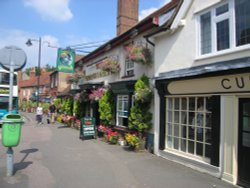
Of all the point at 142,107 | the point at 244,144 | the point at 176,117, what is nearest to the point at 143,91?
the point at 142,107

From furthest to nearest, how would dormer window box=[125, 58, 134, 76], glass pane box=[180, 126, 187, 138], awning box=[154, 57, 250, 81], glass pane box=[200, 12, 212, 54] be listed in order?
1. dormer window box=[125, 58, 134, 76]
2. glass pane box=[180, 126, 187, 138]
3. glass pane box=[200, 12, 212, 54]
4. awning box=[154, 57, 250, 81]

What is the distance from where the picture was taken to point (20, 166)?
7199 millimetres

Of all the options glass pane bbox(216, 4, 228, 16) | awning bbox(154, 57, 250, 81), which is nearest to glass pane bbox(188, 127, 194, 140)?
awning bbox(154, 57, 250, 81)

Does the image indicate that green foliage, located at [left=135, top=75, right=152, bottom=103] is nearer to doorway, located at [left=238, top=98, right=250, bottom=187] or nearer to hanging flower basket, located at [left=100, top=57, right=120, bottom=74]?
hanging flower basket, located at [left=100, top=57, right=120, bottom=74]

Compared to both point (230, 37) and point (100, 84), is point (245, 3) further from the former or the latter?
point (100, 84)

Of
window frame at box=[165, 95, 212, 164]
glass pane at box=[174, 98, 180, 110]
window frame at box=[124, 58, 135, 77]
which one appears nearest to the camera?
window frame at box=[165, 95, 212, 164]

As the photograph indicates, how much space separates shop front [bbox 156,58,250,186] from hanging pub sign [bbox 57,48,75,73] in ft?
33.0

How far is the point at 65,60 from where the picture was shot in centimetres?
1716

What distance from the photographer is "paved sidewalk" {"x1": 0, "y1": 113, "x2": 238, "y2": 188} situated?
19.2 ft

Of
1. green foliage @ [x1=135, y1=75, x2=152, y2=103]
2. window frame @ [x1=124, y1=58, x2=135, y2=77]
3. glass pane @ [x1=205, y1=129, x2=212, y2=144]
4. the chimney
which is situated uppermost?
the chimney

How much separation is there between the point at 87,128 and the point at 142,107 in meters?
4.14

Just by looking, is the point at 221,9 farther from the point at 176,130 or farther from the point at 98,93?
the point at 98,93

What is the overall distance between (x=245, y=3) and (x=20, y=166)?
7.86m

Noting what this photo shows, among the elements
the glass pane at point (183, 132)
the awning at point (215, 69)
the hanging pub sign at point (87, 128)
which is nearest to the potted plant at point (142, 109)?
the awning at point (215, 69)
